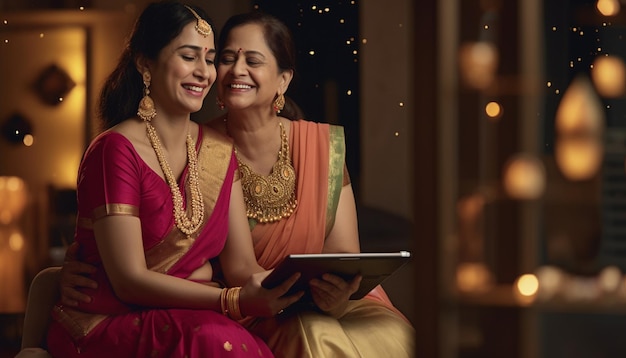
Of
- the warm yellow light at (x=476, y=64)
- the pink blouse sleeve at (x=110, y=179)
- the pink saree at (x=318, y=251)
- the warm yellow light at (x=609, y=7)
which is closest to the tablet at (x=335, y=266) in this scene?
the pink saree at (x=318, y=251)

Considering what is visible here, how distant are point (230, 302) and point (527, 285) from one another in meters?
1.02

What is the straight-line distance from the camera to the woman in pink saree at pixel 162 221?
2854 millimetres

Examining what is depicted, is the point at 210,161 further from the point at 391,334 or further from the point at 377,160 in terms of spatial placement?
the point at 377,160

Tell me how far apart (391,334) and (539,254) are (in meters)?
1.07

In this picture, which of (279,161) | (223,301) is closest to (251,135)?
(279,161)

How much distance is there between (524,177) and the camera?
207cm

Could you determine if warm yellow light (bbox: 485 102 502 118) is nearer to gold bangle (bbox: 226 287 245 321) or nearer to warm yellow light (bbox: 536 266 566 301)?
warm yellow light (bbox: 536 266 566 301)

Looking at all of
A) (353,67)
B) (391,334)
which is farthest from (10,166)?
(391,334)

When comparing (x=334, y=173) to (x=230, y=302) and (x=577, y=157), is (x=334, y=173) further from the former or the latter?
(x=577, y=157)

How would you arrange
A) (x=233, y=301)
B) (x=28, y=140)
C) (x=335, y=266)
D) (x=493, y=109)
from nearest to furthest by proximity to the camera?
(x=493, y=109), (x=335, y=266), (x=233, y=301), (x=28, y=140)

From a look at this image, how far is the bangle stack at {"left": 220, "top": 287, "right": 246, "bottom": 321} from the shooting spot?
9.55ft

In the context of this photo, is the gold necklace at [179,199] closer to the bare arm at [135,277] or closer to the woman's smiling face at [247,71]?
the bare arm at [135,277]

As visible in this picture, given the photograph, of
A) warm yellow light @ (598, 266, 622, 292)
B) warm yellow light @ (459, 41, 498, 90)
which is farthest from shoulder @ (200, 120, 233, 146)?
warm yellow light @ (598, 266, 622, 292)

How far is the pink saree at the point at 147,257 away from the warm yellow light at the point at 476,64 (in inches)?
39.5
